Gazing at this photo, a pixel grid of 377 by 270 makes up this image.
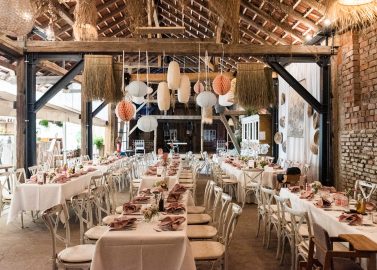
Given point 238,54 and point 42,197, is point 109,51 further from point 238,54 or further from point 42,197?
point 42,197

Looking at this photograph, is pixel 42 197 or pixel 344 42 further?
pixel 344 42

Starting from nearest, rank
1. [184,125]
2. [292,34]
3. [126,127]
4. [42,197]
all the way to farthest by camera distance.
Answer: [42,197], [292,34], [126,127], [184,125]

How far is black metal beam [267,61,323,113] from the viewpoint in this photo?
7.22 m

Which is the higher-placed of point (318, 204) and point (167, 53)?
point (167, 53)

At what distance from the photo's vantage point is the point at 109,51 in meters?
6.99

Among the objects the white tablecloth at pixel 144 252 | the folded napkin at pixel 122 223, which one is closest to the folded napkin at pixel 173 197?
the folded napkin at pixel 122 223

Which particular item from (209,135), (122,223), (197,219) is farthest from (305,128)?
(209,135)

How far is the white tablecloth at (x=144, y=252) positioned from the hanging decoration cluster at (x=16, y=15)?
183cm

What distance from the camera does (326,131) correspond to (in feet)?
24.1

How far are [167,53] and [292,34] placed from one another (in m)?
3.16

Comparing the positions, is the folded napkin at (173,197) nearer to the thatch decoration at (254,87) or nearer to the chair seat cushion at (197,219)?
the chair seat cushion at (197,219)

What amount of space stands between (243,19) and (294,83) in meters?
2.39

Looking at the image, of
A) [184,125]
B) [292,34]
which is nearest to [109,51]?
[292,34]

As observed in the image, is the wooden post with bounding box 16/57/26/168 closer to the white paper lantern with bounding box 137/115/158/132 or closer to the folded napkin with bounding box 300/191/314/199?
the white paper lantern with bounding box 137/115/158/132
